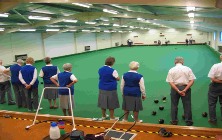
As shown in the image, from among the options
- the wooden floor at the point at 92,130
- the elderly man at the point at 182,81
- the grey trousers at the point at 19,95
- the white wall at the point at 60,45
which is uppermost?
the white wall at the point at 60,45

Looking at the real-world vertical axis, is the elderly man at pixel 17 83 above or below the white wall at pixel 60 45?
below

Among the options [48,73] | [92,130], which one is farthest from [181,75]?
[48,73]

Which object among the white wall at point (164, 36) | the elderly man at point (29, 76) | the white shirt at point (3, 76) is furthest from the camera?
the white wall at point (164, 36)

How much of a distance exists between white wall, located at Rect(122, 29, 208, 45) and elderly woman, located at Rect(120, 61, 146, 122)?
111ft

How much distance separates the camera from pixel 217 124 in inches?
189

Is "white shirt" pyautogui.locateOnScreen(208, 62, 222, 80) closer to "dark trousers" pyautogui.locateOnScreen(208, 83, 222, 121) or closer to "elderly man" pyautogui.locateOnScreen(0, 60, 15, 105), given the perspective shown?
"dark trousers" pyautogui.locateOnScreen(208, 83, 222, 121)

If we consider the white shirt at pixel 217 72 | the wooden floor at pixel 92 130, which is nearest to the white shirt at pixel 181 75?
the white shirt at pixel 217 72

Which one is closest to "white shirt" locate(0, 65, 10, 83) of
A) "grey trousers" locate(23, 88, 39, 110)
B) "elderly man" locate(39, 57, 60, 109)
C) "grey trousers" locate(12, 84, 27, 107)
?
"grey trousers" locate(12, 84, 27, 107)

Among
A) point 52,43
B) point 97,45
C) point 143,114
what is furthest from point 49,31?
point 143,114

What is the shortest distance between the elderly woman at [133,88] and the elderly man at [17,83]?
3343mm

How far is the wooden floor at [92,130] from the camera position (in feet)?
8.35

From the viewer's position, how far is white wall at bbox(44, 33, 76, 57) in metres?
21.8

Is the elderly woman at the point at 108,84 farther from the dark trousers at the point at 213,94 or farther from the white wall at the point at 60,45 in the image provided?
the white wall at the point at 60,45

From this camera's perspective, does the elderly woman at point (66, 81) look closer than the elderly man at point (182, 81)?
No
